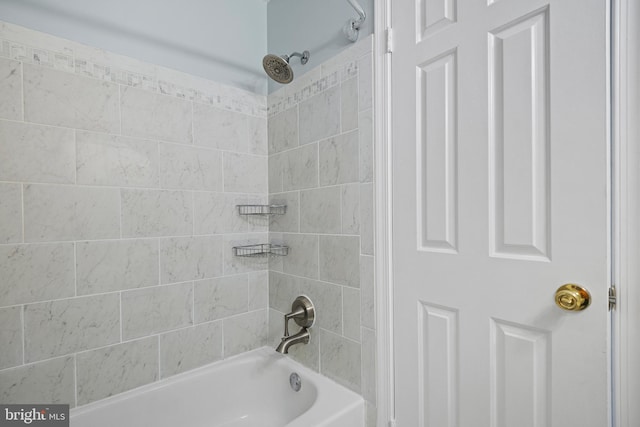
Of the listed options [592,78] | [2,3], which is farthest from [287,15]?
[592,78]

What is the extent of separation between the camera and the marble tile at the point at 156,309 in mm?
1361

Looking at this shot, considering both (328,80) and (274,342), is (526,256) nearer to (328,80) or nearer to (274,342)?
(328,80)

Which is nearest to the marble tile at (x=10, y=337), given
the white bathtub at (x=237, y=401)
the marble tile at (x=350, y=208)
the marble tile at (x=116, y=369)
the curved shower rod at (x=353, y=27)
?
the marble tile at (x=116, y=369)

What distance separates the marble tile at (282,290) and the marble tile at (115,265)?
1.94ft

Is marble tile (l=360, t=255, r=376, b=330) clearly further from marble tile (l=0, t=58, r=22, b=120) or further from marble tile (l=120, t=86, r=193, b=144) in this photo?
marble tile (l=0, t=58, r=22, b=120)

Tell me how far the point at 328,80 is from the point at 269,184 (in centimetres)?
66

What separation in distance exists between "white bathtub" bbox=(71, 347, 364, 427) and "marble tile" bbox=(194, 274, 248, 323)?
0.82 ft

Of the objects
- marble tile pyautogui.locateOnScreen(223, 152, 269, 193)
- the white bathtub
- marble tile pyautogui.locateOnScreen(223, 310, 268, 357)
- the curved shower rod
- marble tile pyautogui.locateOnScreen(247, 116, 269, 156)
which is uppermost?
the curved shower rod

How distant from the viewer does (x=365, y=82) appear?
126 centimetres

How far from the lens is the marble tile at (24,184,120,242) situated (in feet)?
3.82

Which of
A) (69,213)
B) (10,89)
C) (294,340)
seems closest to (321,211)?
(294,340)

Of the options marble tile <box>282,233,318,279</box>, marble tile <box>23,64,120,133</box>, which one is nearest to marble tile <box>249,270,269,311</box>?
marble tile <box>282,233,318,279</box>

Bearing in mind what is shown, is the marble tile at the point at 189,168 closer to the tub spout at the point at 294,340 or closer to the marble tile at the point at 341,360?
the tub spout at the point at 294,340

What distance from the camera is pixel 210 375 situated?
5.05ft
